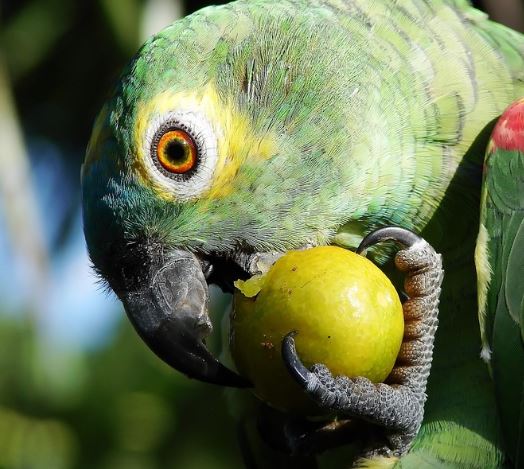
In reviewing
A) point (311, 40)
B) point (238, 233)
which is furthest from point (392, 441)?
point (311, 40)

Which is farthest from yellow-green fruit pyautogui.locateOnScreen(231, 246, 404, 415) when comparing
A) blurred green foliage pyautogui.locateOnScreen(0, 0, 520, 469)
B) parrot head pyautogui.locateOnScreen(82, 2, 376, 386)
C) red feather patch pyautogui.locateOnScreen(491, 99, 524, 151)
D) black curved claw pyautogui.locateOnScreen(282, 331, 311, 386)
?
blurred green foliage pyautogui.locateOnScreen(0, 0, 520, 469)

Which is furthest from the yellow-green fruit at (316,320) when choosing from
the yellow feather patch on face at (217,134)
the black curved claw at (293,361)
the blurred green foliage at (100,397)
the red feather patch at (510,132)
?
the blurred green foliage at (100,397)

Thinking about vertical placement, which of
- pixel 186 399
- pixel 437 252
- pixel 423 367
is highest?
pixel 437 252

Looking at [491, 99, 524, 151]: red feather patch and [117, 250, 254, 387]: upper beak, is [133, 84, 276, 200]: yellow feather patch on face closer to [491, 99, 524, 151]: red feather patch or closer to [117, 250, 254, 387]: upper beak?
[117, 250, 254, 387]: upper beak

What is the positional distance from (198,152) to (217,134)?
2.7 inches

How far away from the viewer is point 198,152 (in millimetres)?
2105

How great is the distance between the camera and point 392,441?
7.38 feet

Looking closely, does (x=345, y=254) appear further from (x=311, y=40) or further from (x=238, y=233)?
(x=311, y=40)

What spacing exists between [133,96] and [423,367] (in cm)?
98

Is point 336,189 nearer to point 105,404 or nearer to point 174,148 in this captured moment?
point 174,148

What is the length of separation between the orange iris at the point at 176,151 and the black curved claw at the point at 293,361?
0.50m

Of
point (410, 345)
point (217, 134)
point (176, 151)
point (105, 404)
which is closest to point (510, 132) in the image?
point (410, 345)

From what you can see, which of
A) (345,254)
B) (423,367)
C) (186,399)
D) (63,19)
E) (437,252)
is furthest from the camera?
(63,19)

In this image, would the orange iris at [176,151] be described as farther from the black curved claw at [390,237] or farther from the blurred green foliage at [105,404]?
the blurred green foliage at [105,404]
